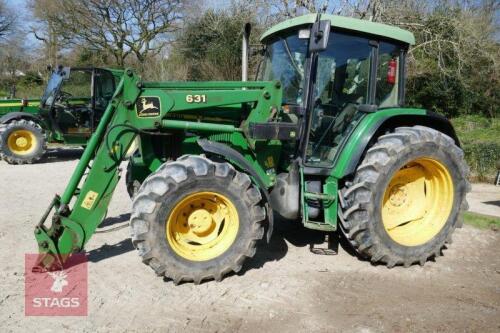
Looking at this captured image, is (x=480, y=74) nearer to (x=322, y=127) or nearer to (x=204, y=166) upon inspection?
(x=322, y=127)

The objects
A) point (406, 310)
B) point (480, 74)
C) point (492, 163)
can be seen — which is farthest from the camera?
point (480, 74)

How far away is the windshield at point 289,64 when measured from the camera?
14.1 feet

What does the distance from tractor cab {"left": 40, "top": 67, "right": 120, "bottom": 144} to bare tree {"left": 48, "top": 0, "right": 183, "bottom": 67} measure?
12868mm

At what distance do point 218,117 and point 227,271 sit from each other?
1.50 meters

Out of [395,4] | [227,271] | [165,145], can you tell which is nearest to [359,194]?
[227,271]

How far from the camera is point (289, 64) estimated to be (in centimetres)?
443

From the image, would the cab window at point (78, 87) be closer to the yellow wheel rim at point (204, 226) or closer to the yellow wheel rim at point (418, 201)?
the yellow wheel rim at point (204, 226)

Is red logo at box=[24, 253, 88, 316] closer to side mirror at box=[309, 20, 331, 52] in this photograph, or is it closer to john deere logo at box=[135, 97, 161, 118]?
john deere logo at box=[135, 97, 161, 118]

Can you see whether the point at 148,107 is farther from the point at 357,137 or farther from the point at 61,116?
the point at 61,116

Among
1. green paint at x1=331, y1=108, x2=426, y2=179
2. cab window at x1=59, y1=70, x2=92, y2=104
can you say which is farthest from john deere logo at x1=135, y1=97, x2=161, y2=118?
cab window at x1=59, y1=70, x2=92, y2=104

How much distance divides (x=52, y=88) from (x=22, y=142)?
5.47ft

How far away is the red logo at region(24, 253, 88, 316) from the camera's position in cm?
336

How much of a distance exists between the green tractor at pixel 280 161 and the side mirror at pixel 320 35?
1cm

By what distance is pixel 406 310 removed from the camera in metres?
3.45
